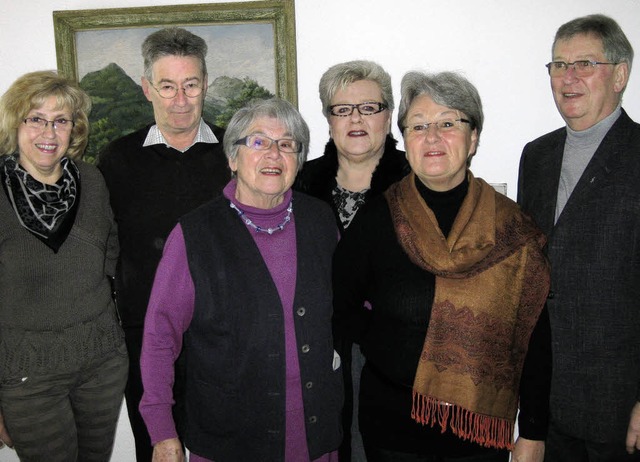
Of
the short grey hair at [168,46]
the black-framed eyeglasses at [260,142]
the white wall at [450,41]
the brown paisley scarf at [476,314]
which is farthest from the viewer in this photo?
the white wall at [450,41]

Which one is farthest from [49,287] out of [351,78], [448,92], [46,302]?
[448,92]

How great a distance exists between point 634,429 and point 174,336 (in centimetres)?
153

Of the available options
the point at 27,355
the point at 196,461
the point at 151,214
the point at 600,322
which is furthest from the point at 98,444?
the point at 600,322

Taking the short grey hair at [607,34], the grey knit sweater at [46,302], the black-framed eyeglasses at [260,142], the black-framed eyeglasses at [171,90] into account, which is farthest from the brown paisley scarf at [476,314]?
the grey knit sweater at [46,302]

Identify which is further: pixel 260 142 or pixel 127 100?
pixel 127 100

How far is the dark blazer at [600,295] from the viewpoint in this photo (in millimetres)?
1656

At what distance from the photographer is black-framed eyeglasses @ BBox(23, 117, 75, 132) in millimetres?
1827

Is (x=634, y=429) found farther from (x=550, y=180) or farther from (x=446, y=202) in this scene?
(x=446, y=202)

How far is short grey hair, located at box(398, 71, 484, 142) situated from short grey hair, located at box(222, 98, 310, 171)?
367 millimetres

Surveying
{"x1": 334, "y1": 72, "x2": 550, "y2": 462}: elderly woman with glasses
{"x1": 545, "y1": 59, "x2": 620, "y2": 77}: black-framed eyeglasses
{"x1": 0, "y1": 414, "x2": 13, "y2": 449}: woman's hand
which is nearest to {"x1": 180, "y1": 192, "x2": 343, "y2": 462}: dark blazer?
{"x1": 334, "y1": 72, "x2": 550, "y2": 462}: elderly woman with glasses

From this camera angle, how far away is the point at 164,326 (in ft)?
5.07

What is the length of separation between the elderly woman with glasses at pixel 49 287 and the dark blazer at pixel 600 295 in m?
1.66

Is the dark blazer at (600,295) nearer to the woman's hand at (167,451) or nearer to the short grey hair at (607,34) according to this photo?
the short grey hair at (607,34)

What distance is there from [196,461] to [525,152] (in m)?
1.70
